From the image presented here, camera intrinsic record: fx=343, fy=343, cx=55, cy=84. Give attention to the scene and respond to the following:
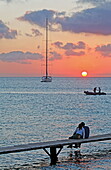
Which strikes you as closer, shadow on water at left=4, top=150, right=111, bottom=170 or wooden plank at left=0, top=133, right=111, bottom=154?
wooden plank at left=0, top=133, right=111, bottom=154

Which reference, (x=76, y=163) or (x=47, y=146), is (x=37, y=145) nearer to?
(x=47, y=146)

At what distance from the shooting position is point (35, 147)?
19219 millimetres

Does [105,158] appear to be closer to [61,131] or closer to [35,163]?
[35,163]

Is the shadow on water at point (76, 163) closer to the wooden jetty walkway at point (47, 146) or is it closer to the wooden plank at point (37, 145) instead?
the wooden jetty walkway at point (47, 146)

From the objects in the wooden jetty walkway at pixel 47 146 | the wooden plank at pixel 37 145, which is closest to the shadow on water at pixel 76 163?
the wooden jetty walkway at pixel 47 146

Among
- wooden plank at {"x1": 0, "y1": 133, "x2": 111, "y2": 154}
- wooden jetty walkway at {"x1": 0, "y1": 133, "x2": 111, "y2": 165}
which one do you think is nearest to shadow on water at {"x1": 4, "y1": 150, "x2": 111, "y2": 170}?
wooden jetty walkway at {"x1": 0, "y1": 133, "x2": 111, "y2": 165}

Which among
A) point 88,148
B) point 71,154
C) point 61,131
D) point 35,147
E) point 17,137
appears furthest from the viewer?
point 61,131

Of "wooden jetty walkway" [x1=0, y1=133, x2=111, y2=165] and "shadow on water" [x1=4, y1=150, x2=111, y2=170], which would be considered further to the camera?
"shadow on water" [x1=4, y1=150, x2=111, y2=170]

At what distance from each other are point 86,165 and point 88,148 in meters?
5.30

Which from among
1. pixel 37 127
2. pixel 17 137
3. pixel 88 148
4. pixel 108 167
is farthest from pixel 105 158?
pixel 37 127

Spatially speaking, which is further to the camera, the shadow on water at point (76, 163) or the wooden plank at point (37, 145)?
the shadow on water at point (76, 163)

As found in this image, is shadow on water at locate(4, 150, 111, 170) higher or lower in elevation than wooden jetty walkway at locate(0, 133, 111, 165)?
lower

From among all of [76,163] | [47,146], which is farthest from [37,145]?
[76,163]

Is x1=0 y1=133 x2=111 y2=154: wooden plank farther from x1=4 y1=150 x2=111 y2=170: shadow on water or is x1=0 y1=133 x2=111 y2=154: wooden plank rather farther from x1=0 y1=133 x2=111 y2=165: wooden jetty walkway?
x1=4 y1=150 x2=111 y2=170: shadow on water
